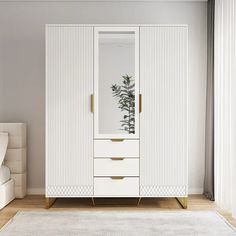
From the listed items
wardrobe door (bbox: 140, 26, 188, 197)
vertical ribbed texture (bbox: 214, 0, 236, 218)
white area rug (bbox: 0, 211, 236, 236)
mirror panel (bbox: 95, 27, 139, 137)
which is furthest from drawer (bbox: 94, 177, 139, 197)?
vertical ribbed texture (bbox: 214, 0, 236, 218)

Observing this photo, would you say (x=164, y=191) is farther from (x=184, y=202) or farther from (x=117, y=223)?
(x=117, y=223)

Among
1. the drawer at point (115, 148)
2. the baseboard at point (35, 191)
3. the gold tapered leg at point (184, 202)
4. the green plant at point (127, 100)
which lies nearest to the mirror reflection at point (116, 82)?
the green plant at point (127, 100)

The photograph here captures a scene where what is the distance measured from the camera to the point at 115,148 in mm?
4262

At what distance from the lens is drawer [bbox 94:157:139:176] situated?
167 inches

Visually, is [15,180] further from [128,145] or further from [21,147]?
[128,145]

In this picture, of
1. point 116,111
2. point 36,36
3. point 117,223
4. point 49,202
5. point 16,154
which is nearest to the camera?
point 117,223

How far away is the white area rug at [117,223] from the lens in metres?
3.42

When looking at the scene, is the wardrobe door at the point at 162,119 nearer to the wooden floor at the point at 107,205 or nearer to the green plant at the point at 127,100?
the green plant at the point at 127,100

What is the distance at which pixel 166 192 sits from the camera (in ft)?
13.9

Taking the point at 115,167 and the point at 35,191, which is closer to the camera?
the point at 115,167

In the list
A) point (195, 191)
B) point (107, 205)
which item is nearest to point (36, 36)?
point (107, 205)

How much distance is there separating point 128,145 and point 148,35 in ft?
3.83

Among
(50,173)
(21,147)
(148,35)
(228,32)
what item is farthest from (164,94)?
(21,147)

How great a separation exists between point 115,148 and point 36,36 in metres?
1.79
